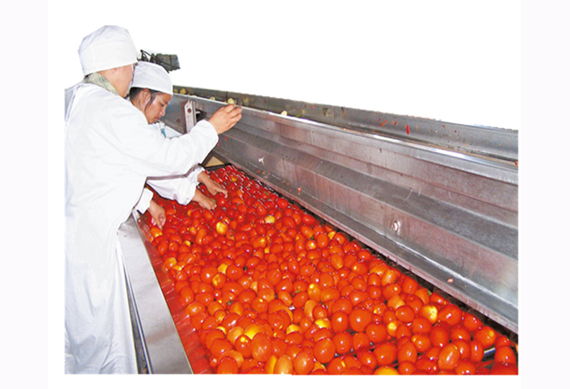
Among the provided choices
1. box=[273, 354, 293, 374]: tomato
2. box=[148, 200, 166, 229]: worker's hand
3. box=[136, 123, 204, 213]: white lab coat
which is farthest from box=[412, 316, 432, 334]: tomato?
box=[136, 123, 204, 213]: white lab coat

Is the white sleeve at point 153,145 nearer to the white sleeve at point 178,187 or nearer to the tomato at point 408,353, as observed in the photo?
the white sleeve at point 178,187

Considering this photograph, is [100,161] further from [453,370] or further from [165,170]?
[453,370]

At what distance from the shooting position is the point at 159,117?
12.6ft

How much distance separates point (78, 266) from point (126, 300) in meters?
0.42

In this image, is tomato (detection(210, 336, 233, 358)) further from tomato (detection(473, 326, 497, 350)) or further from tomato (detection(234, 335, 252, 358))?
tomato (detection(473, 326, 497, 350))

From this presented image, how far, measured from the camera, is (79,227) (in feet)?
9.18

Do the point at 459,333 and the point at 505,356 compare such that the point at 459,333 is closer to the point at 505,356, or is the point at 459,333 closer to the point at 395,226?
the point at 505,356

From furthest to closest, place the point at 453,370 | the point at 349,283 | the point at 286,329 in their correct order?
the point at 349,283
the point at 286,329
the point at 453,370

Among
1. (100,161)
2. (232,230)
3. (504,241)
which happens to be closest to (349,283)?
(504,241)

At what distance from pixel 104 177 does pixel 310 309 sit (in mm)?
1686

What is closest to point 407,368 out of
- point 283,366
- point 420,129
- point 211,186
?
point 283,366

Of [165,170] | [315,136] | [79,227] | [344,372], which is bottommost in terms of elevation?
[344,372]

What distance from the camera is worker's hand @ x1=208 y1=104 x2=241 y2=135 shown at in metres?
2.96

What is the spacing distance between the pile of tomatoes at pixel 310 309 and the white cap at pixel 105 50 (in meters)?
1.45
